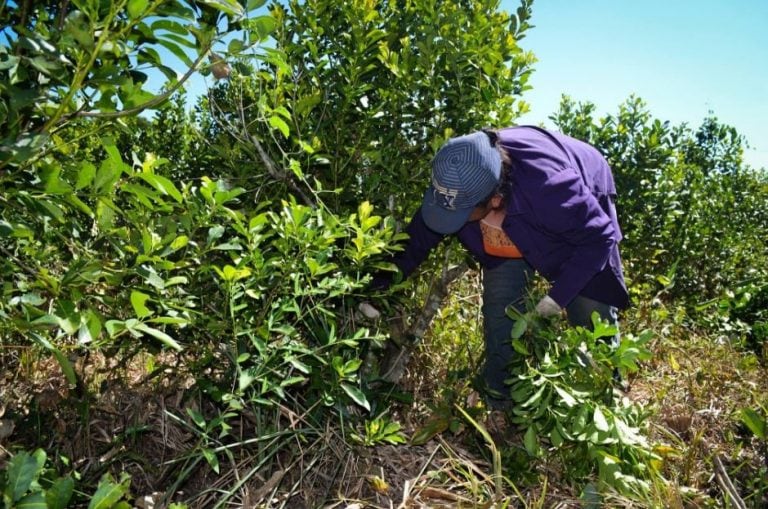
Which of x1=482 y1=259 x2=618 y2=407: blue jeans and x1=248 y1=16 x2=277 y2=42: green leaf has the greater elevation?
x1=248 y1=16 x2=277 y2=42: green leaf

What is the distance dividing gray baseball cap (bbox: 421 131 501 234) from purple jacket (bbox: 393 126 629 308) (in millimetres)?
182

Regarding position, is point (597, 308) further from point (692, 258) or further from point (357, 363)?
point (692, 258)

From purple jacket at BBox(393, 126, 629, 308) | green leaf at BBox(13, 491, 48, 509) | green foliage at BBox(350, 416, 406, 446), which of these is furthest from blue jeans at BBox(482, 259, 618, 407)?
green leaf at BBox(13, 491, 48, 509)

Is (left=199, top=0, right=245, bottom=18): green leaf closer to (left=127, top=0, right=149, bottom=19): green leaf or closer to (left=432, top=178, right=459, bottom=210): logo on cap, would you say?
(left=127, top=0, right=149, bottom=19): green leaf

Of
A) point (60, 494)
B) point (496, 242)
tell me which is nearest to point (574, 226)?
point (496, 242)

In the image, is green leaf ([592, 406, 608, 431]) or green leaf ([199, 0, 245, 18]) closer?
green leaf ([199, 0, 245, 18])

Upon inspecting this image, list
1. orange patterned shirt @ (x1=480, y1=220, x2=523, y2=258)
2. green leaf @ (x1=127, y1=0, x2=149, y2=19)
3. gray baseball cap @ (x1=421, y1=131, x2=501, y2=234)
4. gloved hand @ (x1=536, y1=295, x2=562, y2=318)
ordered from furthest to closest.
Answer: orange patterned shirt @ (x1=480, y1=220, x2=523, y2=258) → gloved hand @ (x1=536, y1=295, x2=562, y2=318) → gray baseball cap @ (x1=421, y1=131, x2=501, y2=234) → green leaf @ (x1=127, y1=0, x2=149, y2=19)

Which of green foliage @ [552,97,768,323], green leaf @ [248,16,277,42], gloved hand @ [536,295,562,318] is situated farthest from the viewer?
green foliage @ [552,97,768,323]

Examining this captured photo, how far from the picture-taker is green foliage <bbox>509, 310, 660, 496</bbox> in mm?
2070

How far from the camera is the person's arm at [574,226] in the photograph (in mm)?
2408

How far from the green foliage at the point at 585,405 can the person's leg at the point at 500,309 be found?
1.91 ft

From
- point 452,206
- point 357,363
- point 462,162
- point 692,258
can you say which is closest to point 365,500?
point 357,363

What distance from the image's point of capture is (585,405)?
2.12 metres

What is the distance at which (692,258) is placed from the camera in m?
4.94
